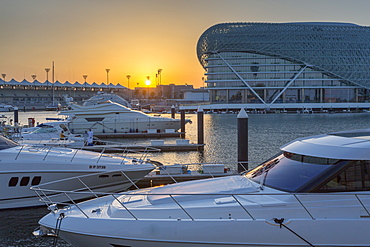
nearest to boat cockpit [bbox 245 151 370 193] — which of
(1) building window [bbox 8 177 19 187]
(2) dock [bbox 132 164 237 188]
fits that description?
(2) dock [bbox 132 164 237 188]

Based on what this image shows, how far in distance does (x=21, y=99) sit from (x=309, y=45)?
98526 mm

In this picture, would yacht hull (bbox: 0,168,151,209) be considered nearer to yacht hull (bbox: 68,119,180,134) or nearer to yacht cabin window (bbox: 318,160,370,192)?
yacht cabin window (bbox: 318,160,370,192)

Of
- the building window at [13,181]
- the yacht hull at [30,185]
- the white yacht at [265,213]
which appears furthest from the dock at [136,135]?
the white yacht at [265,213]

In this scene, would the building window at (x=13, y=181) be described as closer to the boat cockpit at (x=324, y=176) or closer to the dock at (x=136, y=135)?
the boat cockpit at (x=324, y=176)

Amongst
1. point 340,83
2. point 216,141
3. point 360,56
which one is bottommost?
point 216,141

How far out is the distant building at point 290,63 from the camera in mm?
103500

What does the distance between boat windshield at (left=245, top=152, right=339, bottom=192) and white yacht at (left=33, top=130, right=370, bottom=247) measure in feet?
0.06

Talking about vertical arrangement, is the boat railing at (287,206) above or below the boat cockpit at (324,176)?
below

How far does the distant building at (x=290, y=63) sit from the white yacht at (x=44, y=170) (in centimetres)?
9048

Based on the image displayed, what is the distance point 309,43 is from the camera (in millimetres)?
103875

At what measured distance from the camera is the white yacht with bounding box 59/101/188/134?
42906 mm

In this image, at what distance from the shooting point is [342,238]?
7012 mm

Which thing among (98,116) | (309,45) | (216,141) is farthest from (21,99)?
(216,141)

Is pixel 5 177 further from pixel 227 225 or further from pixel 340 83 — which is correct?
pixel 340 83
